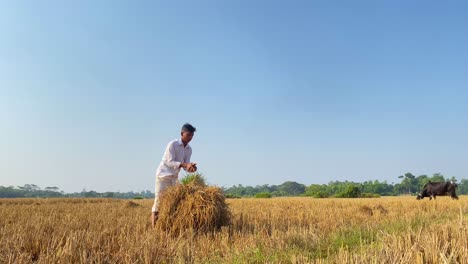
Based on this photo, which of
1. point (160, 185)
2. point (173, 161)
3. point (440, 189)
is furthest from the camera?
point (440, 189)

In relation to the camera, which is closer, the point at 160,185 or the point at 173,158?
the point at 173,158

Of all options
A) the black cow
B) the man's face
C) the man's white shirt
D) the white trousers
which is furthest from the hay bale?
the black cow

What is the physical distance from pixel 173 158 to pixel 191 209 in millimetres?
1017

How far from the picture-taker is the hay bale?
689 cm

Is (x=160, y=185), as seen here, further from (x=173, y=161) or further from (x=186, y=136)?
(x=186, y=136)

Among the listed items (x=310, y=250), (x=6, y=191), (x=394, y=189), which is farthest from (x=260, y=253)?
(x=6, y=191)

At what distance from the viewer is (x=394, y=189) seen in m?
121

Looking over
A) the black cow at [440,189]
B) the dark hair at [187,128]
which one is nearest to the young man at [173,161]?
the dark hair at [187,128]

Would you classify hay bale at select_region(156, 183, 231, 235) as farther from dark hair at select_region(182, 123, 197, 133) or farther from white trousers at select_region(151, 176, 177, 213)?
dark hair at select_region(182, 123, 197, 133)

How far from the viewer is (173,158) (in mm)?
7316

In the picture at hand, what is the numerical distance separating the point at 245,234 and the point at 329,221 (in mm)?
3161

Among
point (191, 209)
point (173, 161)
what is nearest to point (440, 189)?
point (191, 209)

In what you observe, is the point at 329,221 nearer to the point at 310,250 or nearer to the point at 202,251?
the point at 310,250

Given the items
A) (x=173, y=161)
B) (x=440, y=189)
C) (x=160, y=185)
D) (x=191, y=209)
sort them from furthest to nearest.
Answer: (x=440, y=189)
(x=160, y=185)
(x=173, y=161)
(x=191, y=209)
